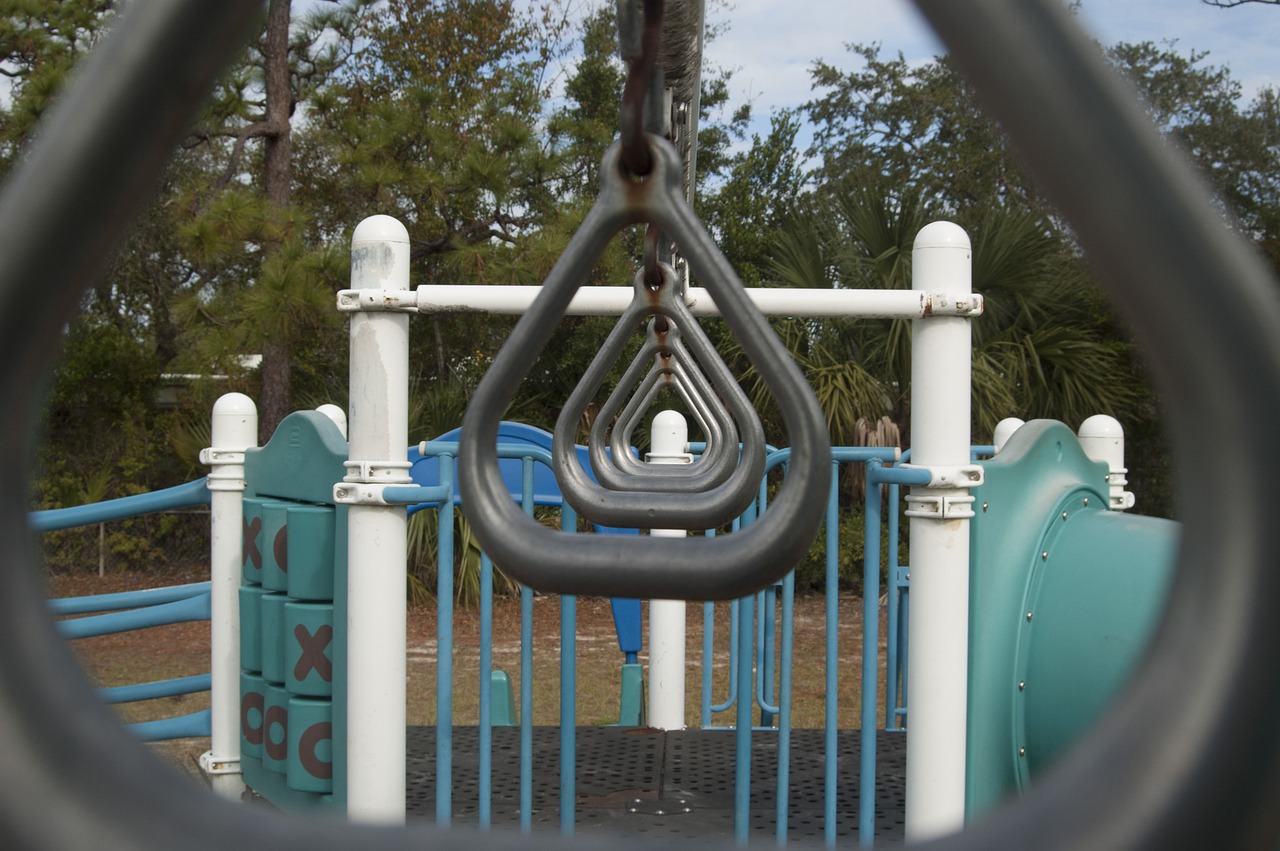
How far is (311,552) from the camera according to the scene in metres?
1.93

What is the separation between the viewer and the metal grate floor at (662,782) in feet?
6.68

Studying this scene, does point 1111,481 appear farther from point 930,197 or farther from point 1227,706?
point 930,197

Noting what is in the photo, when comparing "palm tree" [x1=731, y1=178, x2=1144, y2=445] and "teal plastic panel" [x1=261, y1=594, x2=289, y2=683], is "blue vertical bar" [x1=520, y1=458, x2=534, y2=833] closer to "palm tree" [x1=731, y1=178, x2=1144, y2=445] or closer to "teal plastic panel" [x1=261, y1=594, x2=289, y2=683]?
"teal plastic panel" [x1=261, y1=594, x2=289, y2=683]

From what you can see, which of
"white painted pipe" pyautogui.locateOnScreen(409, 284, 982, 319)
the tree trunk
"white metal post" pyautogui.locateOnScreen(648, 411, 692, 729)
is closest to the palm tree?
the tree trunk

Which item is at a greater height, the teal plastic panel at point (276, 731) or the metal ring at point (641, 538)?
the metal ring at point (641, 538)

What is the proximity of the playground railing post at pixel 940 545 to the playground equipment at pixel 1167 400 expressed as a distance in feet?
4.94

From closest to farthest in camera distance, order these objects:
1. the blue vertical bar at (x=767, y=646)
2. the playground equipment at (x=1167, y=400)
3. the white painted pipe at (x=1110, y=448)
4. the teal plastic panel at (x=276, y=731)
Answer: the playground equipment at (x=1167, y=400)
the teal plastic panel at (x=276, y=731)
the white painted pipe at (x=1110, y=448)
the blue vertical bar at (x=767, y=646)

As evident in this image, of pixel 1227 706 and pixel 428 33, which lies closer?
pixel 1227 706

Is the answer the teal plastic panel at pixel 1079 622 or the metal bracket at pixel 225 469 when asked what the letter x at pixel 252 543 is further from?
the teal plastic panel at pixel 1079 622

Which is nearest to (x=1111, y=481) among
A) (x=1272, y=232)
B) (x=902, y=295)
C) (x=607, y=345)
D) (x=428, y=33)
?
(x=902, y=295)

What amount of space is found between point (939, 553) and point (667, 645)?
135 centimetres

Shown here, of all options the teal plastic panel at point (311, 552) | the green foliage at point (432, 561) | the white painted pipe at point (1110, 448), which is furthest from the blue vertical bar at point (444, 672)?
the green foliage at point (432, 561)

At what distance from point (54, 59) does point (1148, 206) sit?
27.2 ft

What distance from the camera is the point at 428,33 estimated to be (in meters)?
8.30
